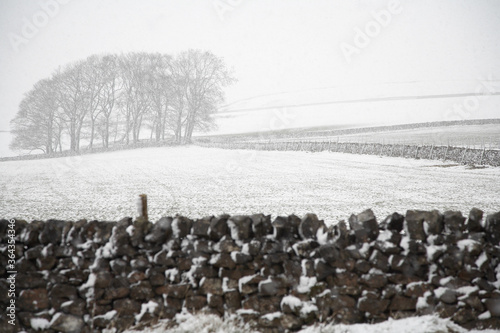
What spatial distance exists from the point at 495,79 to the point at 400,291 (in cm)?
14016

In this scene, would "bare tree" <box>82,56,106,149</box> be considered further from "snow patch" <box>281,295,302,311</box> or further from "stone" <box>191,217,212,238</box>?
"snow patch" <box>281,295,302,311</box>

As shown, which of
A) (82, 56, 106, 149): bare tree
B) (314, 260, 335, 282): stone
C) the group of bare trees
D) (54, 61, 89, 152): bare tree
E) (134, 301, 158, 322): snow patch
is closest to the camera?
(314, 260, 335, 282): stone

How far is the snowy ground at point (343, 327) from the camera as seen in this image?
359cm

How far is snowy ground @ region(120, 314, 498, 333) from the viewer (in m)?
3.59

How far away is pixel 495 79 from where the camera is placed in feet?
347

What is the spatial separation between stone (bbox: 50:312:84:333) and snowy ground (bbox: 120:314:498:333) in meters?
0.70

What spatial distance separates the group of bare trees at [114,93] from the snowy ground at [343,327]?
45.4m

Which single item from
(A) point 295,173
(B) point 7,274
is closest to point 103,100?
(A) point 295,173

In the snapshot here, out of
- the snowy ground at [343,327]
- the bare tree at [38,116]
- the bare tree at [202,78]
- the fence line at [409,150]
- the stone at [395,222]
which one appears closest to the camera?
the snowy ground at [343,327]

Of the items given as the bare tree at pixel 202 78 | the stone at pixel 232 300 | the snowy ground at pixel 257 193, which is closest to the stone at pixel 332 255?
the stone at pixel 232 300

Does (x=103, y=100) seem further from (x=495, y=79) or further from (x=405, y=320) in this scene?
(x=495, y=79)

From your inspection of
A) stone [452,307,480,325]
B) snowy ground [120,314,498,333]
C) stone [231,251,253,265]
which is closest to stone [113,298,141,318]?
snowy ground [120,314,498,333]

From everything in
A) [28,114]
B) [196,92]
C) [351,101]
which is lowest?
[28,114]

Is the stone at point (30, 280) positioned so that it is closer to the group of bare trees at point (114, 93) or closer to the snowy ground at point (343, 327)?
the snowy ground at point (343, 327)
